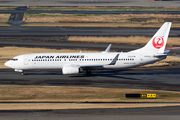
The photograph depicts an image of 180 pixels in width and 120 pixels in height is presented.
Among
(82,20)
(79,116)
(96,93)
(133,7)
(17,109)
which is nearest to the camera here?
(79,116)

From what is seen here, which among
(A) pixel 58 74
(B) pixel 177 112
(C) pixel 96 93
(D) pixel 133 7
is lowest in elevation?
(B) pixel 177 112

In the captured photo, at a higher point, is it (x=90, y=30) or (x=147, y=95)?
(x=90, y=30)

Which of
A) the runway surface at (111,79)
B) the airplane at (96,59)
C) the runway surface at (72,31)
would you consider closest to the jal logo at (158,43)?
the airplane at (96,59)

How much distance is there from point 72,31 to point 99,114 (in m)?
60.0

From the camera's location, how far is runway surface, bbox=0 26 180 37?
285 feet

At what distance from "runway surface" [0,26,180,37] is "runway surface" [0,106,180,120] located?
53736mm

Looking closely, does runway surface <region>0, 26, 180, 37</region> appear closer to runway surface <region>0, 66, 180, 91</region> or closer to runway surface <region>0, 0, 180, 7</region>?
runway surface <region>0, 66, 180, 91</region>

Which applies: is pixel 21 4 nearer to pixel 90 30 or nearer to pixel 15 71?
pixel 90 30

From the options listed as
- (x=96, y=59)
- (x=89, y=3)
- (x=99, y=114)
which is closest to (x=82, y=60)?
(x=96, y=59)

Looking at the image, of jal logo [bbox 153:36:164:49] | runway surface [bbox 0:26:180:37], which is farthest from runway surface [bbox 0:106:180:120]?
runway surface [bbox 0:26:180:37]

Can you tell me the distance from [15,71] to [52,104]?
70.0 feet

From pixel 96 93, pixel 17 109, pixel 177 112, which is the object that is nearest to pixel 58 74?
pixel 96 93

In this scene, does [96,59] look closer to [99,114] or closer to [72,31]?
[99,114]

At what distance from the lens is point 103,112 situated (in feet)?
112
